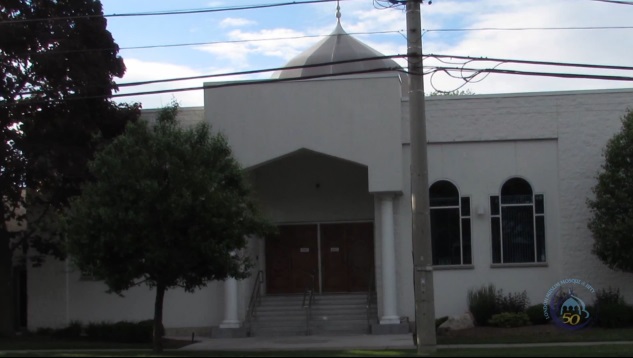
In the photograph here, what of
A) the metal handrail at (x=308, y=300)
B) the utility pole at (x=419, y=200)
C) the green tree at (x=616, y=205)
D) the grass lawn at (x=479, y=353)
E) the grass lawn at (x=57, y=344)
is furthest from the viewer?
the metal handrail at (x=308, y=300)

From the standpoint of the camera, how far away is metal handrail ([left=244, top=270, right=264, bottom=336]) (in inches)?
1072

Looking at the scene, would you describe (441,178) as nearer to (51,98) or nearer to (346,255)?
(346,255)

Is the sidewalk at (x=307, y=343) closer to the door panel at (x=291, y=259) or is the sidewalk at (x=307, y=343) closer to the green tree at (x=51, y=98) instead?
the door panel at (x=291, y=259)

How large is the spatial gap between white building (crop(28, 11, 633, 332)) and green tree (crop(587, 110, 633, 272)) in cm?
125

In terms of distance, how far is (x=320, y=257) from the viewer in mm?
29578

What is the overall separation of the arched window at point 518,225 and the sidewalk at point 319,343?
14.1ft

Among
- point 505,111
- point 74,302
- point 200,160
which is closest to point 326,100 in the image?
point 505,111

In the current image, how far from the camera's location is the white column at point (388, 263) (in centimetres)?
2636

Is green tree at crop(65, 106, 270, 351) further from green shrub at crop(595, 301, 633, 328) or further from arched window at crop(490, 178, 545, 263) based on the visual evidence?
green shrub at crop(595, 301, 633, 328)

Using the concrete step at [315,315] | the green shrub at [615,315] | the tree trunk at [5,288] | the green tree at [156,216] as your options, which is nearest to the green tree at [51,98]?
the tree trunk at [5,288]

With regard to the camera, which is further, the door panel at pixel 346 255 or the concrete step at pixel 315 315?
the door panel at pixel 346 255

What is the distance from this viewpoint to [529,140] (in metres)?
27.3

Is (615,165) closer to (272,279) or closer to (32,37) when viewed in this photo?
(272,279)

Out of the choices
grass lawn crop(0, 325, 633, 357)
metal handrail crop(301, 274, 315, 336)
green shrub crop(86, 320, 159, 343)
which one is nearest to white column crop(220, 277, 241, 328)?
grass lawn crop(0, 325, 633, 357)
